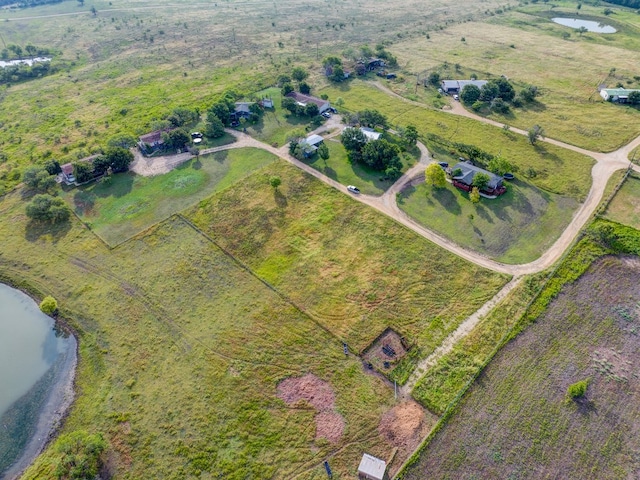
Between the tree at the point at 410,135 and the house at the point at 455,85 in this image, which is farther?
the house at the point at 455,85

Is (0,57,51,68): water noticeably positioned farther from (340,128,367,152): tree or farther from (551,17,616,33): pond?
(551,17,616,33): pond

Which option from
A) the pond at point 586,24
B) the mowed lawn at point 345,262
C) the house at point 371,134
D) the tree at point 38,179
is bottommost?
the mowed lawn at point 345,262

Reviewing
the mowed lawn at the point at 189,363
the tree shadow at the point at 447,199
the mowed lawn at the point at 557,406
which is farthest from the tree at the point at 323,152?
the mowed lawn at the point at 557,406

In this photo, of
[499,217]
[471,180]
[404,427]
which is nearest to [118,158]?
[471,180]

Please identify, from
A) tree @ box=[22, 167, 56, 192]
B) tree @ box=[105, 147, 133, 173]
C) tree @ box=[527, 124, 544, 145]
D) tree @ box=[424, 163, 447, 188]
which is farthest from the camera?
tree @ box=[527, 124, 544, 145]

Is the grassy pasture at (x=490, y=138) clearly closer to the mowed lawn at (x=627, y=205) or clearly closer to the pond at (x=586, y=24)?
the mowed lawn at (x=627, y=205)

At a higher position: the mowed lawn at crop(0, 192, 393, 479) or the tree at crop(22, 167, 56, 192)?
the tree at crop(22, 167, 56, 192)

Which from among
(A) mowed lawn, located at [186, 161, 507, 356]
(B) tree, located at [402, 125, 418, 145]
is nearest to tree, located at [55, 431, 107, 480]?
(A) mowed lawn, located at [186, 161, 507, 356]
